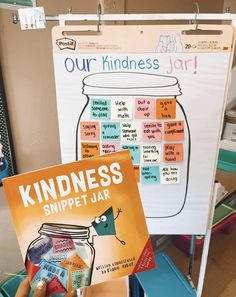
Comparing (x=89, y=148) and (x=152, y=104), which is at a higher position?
(x=152, y=104)

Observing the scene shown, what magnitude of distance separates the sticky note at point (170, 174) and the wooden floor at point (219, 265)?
99 cm

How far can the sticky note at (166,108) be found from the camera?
923 millimetres

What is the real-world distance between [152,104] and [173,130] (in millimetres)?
119

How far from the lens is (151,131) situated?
3.12 feet

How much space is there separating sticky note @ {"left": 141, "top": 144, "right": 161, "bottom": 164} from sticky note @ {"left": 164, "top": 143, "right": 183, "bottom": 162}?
25 millimetres

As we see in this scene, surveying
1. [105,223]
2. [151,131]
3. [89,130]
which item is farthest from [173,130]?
[105,223]

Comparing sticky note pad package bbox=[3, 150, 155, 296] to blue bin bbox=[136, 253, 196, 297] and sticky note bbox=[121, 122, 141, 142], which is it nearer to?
sticky note bbox=[121, 122, 141, 142]

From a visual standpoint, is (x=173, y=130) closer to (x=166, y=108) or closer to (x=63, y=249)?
(x=166, y=108)

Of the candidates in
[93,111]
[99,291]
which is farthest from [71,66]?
[99,291]

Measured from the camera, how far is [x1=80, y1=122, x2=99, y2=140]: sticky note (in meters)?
0.96

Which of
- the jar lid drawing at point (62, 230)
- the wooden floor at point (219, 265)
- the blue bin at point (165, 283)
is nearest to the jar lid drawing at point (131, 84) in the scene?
the jar lid drawing at point (62, 230)

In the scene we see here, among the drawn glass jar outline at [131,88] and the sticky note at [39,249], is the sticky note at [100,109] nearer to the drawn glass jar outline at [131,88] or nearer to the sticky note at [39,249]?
the drawn glass jar outline at [131,88]

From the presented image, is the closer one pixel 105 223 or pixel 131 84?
pixel 105 223

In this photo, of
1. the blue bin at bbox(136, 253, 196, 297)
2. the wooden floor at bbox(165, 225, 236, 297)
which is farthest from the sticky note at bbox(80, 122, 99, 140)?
the wooden floor at bbox(165, 225, 236, 297)
